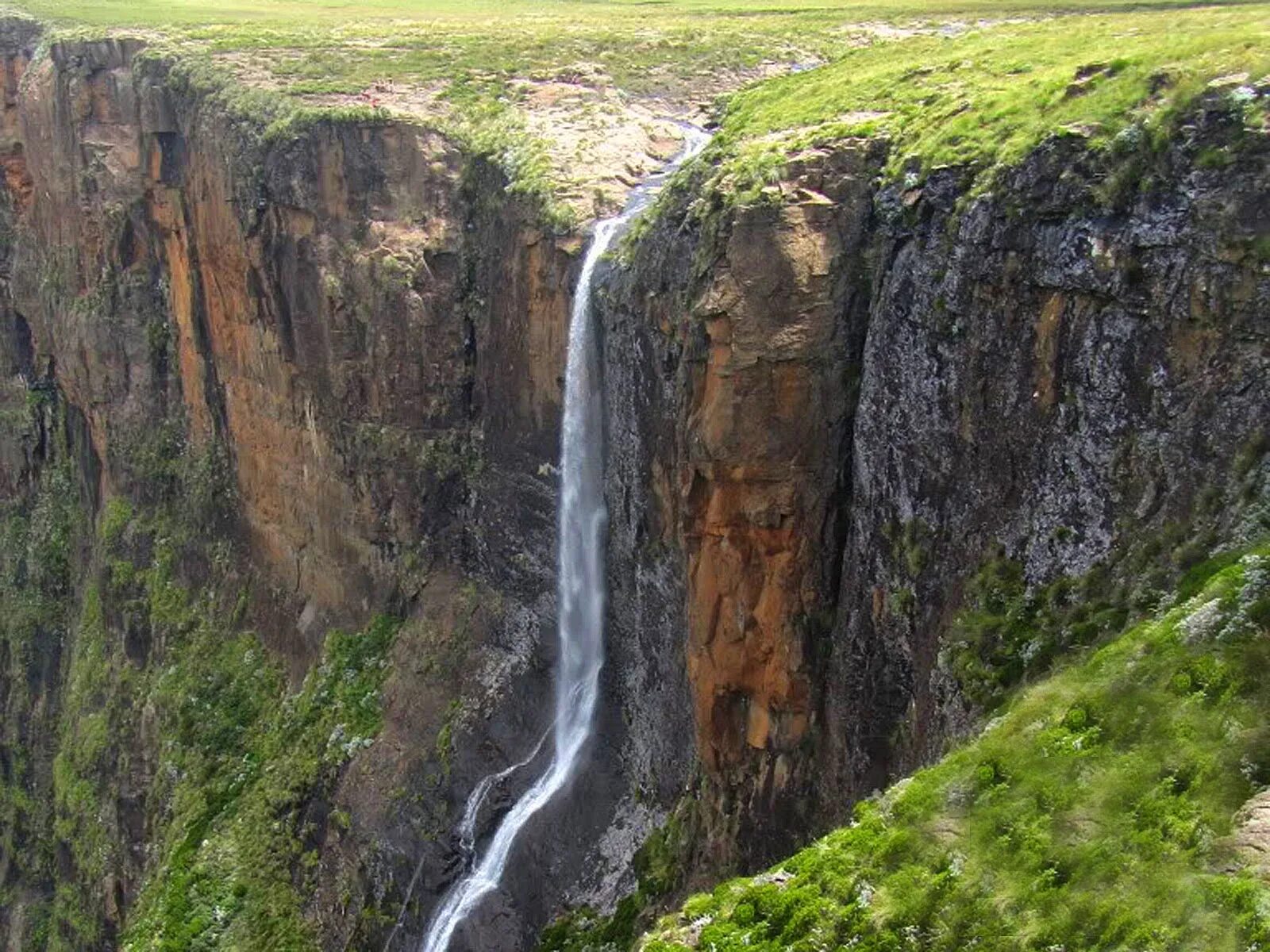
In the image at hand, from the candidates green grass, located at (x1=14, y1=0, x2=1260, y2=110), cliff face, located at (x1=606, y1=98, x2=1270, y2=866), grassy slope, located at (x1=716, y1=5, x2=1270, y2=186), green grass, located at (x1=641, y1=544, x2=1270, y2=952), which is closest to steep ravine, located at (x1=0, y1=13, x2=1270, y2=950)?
cliff face, located at (x1=606, y1=98, x2=1270, y2=866)

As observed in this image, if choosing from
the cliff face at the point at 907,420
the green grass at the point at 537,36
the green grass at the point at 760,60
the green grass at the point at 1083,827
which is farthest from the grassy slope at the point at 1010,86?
the green grass at the point at 1083,827

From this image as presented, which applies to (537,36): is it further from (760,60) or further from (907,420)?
(907,420)

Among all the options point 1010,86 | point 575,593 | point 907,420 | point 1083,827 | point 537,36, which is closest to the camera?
point 1083,827

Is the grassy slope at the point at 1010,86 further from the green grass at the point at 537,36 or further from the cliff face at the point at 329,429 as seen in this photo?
the cliff face at the point at 329,429

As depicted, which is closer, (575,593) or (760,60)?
(575,593)

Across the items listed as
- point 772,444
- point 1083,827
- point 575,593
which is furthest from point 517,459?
point 1083,827

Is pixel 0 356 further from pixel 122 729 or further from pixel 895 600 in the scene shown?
pixel 895 600

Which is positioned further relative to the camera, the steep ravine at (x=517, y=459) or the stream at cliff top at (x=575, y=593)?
the stream at cliff top at (x=575, y=593)

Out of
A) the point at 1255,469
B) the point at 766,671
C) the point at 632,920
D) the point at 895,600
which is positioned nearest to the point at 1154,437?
the point at 1255,469
